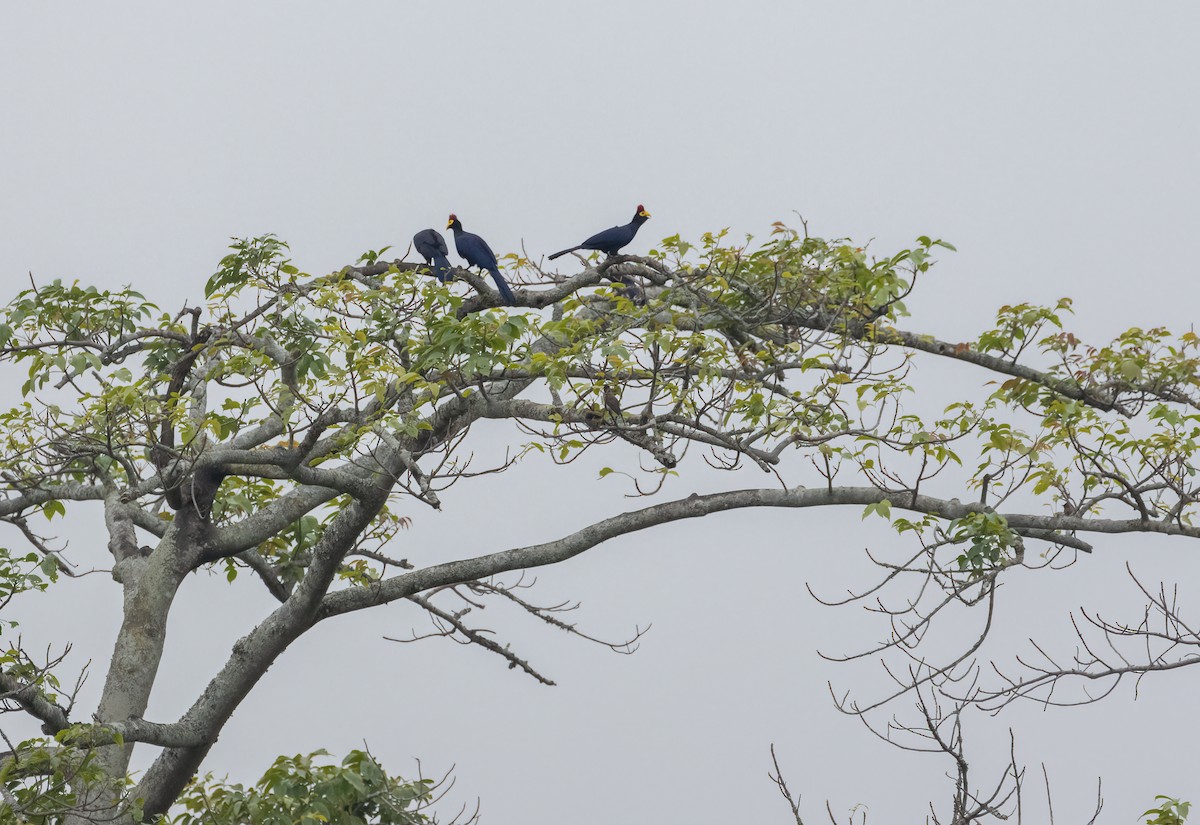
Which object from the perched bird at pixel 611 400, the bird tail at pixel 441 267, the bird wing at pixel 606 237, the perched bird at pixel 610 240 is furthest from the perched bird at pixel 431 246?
the perched bird at pixel 611 400

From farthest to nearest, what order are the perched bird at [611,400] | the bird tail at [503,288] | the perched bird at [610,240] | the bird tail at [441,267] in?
the perched bird at [610,240] → the bird tail at [503,288] → the bird tail at [441,267] → the perched bird at [611,400]

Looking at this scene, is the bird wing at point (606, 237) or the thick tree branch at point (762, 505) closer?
the thick tree branch at point (762, 505)

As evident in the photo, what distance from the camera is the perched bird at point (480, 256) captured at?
299 inches

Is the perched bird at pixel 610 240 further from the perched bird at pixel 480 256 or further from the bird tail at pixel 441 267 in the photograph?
the bird tail at pixel 441 267

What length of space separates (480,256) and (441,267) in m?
0.36

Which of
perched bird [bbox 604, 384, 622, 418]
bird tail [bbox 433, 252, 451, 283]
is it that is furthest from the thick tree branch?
bird tail [bbox 433, 252, 451, 283]

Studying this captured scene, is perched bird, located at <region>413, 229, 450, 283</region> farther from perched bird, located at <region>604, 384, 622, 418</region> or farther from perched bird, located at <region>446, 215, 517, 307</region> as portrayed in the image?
perched bird, located at <region>604, 384, 622, 418</region>

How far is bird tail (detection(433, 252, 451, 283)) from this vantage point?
288 inches

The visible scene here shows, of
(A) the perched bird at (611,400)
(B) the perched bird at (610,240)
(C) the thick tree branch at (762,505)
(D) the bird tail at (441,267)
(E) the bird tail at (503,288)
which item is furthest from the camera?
(B) the perched bird at (610,240)

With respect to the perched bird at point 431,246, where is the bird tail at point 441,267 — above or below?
below

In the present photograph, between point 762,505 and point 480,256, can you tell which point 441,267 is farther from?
point 762,505

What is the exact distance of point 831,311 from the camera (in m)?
7.04

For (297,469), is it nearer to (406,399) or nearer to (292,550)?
(406,399)

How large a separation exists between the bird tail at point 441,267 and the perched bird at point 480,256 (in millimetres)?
205
